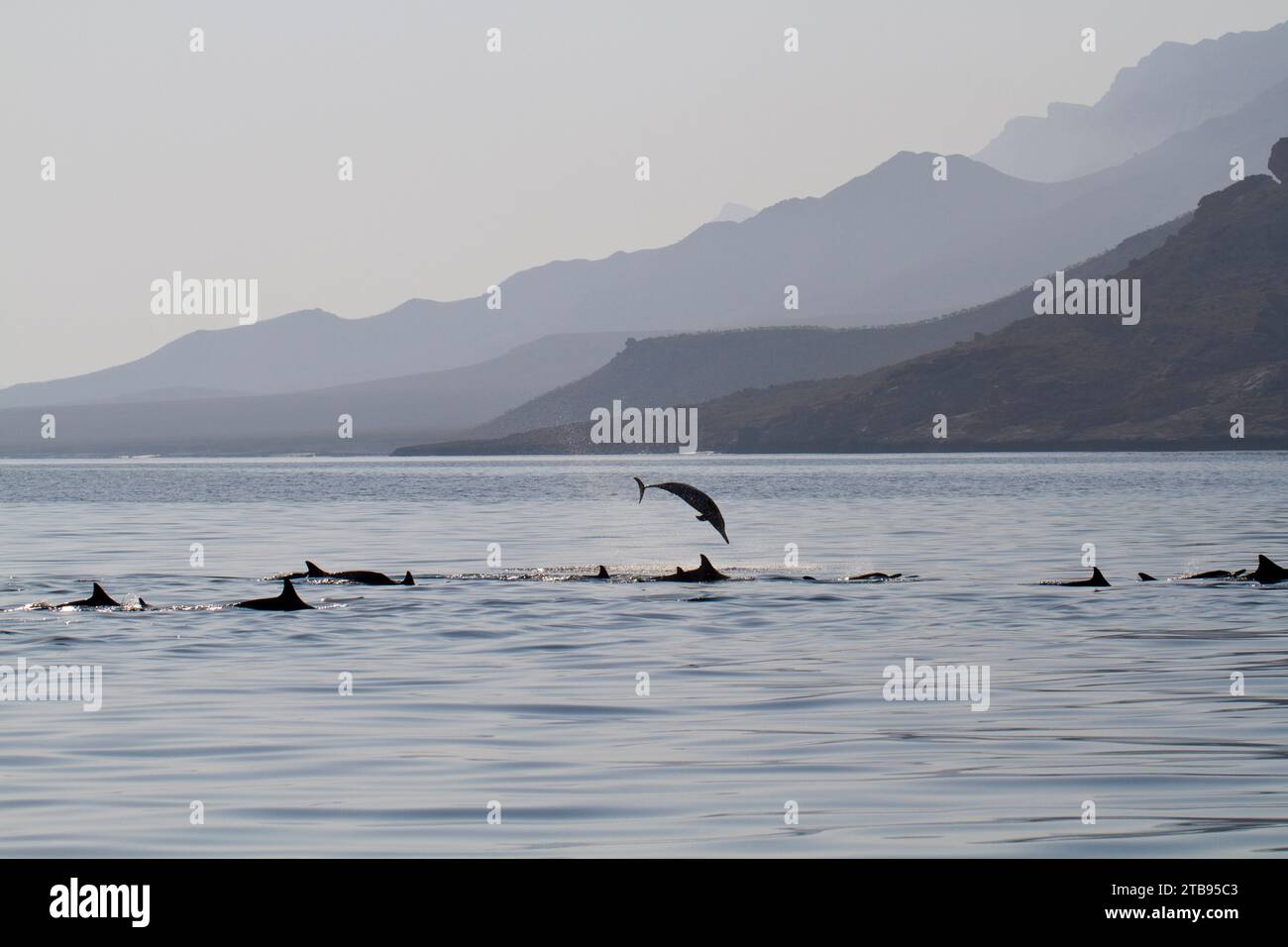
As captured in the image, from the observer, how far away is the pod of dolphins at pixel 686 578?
36.4 m

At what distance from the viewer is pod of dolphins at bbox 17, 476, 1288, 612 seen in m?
36.4

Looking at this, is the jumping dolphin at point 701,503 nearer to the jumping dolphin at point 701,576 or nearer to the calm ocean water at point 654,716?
the jumping dolphin at point 701,576

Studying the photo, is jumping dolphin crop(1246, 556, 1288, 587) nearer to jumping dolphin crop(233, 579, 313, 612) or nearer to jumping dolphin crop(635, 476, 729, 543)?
jumping dolphin crop(635, 476, 729, 543)

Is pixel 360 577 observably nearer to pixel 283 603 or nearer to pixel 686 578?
pixel 283 603

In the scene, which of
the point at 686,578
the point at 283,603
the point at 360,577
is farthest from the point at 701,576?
the point at 283,603

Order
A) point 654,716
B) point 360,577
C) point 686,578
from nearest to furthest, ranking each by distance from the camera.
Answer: point 654,716 → point 360,577 → point 686,578

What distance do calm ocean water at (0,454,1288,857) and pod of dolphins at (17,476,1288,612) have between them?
851 millimetres

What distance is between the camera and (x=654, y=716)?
21984 mm

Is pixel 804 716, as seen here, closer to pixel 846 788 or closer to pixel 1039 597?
pixel 846 788

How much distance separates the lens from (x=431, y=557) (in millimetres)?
56500

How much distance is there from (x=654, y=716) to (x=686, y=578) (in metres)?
21.9

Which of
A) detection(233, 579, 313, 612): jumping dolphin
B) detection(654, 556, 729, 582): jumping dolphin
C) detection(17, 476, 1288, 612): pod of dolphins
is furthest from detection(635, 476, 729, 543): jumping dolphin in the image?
detection(233, 579, 313, 612): jumping dolphin
